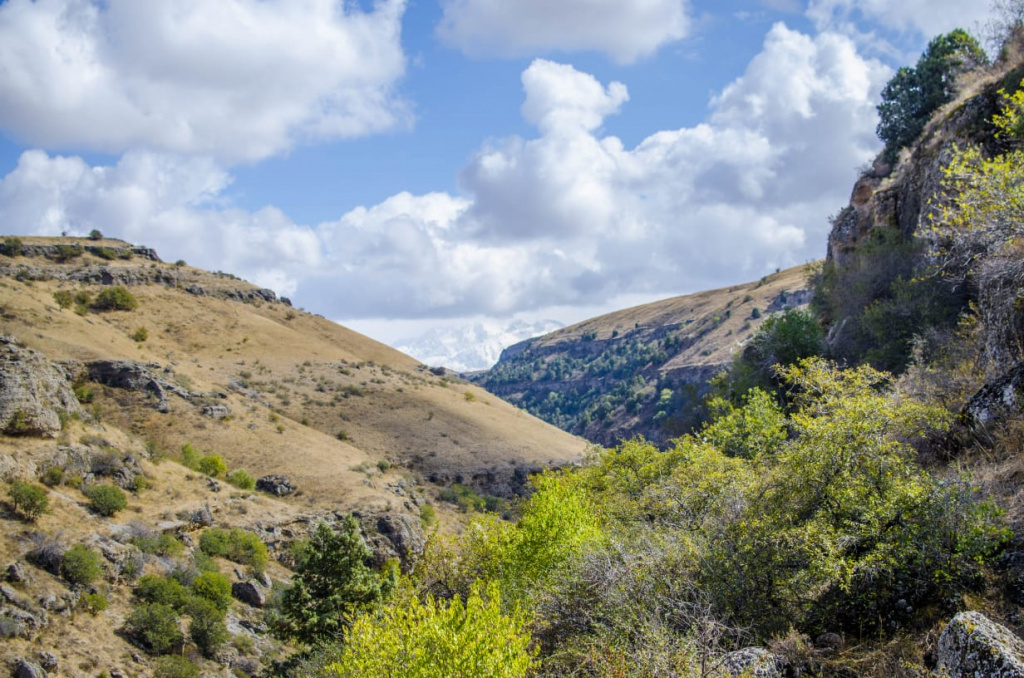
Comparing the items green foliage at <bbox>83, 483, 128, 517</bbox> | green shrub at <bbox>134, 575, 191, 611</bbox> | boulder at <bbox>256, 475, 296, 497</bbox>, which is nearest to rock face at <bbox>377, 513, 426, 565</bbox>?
boulder at <bbox>256, 475, 296, 497</bbox>

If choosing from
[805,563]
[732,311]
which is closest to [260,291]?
[805,563]

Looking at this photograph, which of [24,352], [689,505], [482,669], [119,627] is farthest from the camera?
[24,352]

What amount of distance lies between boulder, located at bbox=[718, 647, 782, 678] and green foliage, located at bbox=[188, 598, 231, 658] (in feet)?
89.2

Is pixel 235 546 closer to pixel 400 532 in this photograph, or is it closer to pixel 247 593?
pixel 247 593

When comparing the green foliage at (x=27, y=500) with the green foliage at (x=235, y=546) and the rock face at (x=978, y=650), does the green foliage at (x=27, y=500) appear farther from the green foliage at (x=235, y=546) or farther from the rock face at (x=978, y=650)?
the rock face at (x=978, y=650)

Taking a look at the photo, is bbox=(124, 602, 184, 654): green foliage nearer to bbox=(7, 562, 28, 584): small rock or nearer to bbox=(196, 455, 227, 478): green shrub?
bbox=(7, 562, 28, 584): small rock

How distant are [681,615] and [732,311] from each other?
16425cm

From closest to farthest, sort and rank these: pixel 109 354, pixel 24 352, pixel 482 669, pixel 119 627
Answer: pixel 482 669 < pixel 119 627 < pixel 24 352 < pixel 109 354

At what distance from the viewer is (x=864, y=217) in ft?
139

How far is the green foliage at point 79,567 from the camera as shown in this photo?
88.4 feet

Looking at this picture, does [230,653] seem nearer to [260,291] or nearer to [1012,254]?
[1012,254]

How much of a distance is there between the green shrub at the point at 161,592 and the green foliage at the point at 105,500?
5.75 meters

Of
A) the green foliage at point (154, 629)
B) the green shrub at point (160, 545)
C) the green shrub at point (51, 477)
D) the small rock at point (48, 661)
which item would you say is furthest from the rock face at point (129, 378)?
the small rock at point (48, 661)

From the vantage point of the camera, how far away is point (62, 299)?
6744 centimetres
